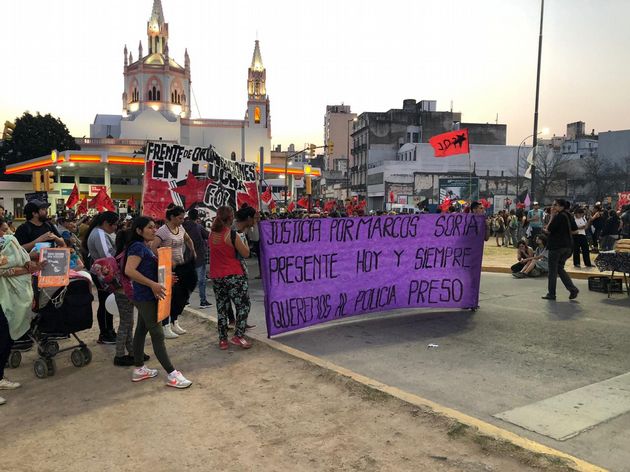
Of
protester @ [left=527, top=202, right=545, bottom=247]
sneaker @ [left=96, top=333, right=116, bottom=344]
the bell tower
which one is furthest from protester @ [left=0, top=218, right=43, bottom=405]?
the bell tower

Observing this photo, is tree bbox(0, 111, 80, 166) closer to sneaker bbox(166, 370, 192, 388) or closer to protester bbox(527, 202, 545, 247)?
protester bbox(527, 202, 545, 247)

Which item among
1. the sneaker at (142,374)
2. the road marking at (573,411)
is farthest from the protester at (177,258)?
the road marking at (573,411)

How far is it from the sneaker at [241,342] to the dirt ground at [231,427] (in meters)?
0.65

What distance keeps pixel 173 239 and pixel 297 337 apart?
2066mm

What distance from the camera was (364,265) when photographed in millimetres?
7438

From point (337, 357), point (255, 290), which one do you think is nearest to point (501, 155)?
point (255, 290)

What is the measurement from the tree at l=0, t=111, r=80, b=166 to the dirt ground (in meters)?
68.6

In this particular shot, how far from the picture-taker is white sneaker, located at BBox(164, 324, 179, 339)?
6.96 metres

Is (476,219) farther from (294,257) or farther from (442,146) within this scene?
(442,146)

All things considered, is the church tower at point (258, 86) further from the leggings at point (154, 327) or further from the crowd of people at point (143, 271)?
the leggings at point (154, 327)

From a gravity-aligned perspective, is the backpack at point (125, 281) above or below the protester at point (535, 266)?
above

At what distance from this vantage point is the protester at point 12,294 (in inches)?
189

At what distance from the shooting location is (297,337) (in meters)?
6.82

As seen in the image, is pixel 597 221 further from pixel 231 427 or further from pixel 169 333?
→ pixel 231 427
